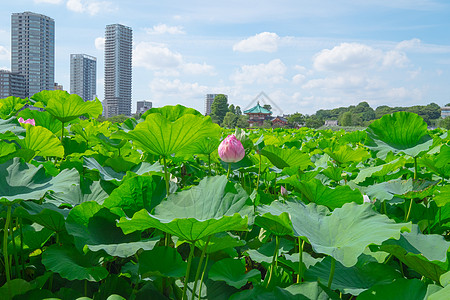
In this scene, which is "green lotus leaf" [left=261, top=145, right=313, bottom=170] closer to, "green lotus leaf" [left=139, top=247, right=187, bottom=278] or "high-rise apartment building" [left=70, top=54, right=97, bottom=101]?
"green lotus leaf" [left=139, top=247, right=187, bottom=278]

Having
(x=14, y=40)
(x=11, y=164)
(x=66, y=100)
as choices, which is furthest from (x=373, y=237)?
(x=14, y=40)

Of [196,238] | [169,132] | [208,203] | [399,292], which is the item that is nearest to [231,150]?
[169,132]

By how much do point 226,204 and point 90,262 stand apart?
0.77 feet

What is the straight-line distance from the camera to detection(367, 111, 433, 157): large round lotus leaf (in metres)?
1.14

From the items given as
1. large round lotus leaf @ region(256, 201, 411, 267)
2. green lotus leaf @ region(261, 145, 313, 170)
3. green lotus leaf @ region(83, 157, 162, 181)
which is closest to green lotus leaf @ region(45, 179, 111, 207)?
green lotus leaf @ region(83, 157, 162, 181)

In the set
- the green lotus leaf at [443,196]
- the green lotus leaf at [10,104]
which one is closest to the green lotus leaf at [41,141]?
the green lotus leaf at [443,196]

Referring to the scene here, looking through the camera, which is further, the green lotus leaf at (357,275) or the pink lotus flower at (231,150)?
the pink lotus flower at (231,150)

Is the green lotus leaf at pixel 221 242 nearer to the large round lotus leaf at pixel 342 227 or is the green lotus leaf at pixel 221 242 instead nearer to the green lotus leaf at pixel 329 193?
the large round lotus leaf at pixel 342 227

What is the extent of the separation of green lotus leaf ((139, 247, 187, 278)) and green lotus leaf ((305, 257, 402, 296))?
7.9 inches

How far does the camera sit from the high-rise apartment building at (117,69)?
7244 cm

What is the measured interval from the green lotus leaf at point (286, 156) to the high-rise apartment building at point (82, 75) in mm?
80163

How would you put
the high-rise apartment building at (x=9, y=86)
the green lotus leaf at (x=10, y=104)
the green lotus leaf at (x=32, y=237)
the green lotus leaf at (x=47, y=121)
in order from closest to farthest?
the green lotus leaf at (x=32, y=237) < the green lotus leaf at (x=47, y=121) < the green lotus leaf at (x=10, y=104) < the high-rise apartment building at (x=9, y=86)

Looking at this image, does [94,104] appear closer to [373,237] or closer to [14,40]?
[373,237]

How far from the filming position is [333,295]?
0.47 m
